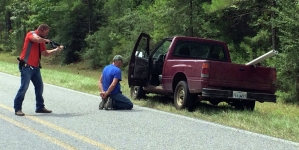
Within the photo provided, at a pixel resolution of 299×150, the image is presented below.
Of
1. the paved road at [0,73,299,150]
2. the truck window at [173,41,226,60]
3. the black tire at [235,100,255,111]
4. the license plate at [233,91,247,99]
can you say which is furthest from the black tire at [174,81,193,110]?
the black tire at [235,100,255,111]

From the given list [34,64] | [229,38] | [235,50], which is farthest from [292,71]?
[34,64]

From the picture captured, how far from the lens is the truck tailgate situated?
32.1 feet

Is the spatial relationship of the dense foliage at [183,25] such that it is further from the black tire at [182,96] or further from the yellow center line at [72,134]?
the yellow center line at [72,134]

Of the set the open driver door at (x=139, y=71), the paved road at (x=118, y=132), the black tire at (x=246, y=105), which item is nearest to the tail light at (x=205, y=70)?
the paved road at (x=118, y=132)

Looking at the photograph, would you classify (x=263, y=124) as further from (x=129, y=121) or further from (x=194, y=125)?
(x=129, y=121)

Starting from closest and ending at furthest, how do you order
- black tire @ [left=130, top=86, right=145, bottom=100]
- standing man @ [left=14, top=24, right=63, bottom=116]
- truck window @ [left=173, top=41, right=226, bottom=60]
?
standing man @ [left=14, top=24, right=63, bottom=116] < truck window @ [left=173, top=41, right=226, bottom=60] < black tire @ [left=130, top=86, right=145, bottom=100]

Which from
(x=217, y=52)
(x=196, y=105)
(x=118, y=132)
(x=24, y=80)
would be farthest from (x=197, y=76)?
(x=24, y=80)

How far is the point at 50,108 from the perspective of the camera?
10555 millimetres

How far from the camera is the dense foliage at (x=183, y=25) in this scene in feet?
51.7

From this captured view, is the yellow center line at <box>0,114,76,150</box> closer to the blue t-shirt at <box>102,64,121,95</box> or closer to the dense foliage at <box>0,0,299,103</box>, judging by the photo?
the blue t-shirt at <box>102,64,121,95</box>

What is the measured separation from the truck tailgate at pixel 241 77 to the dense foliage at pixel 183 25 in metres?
5.31

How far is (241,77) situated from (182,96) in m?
1.41

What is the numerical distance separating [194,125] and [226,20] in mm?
14865

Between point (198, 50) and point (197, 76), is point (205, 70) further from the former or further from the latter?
point (198, 50)
